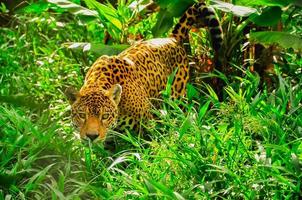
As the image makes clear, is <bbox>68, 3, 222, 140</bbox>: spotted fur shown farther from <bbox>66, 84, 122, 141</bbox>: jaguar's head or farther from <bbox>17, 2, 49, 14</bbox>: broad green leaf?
<bbox>17, 2, 49, 14</bbox>: broad green leaf

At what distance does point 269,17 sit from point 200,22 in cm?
90

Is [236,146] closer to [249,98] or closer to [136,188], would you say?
[136,188]

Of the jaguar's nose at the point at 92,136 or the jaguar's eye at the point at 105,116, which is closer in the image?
the jaguar's nose at the point at 92,136

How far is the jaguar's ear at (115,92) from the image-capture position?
4676 millimetres

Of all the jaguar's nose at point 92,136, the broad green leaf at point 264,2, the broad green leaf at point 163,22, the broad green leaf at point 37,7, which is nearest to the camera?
the jaguar's nose at point 92,136

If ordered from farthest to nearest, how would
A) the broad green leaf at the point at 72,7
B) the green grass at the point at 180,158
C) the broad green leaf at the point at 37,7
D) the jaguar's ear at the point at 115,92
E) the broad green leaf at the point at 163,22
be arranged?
the broad green leaf at the point at 37,7 < the broad green leaf at the point at 163,22 < the broad green leaf at the point at 72,7 < the jaguar's ear at the point at 115,92 < the green grass at the point at 180,158

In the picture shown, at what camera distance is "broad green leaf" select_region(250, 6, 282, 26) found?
4743mm

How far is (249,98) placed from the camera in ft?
14.5

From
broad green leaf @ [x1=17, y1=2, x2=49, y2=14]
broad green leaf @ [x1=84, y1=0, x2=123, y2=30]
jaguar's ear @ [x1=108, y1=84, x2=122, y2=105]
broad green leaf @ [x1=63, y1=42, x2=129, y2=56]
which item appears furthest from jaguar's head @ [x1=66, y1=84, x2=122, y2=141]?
broad green leaf @ [x1=17, y1=2, x2=49, y2=14]

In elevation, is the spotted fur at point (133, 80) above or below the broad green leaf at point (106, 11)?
below

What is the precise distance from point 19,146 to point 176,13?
2.07 metres

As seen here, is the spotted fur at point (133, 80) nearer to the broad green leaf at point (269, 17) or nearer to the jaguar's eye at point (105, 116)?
the jaguar's eye at point (105, 116)

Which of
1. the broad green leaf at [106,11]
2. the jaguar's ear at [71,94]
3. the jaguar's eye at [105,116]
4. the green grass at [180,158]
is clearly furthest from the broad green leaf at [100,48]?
the jaguar's eye at [105,116]

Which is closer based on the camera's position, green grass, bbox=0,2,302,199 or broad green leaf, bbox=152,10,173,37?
green grass, bbox=0,2,302,199
